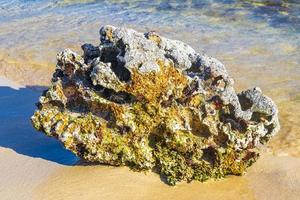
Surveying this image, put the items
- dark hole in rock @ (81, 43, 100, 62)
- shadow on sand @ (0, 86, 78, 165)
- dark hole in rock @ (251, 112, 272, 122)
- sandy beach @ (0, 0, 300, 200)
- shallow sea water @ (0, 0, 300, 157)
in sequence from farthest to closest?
1. shallow sea water @ (0, 0, 300, 157)
2. shadow on sand @ (0, 86, 78, 165)
3. dark hole in rock @ (81, 43, 100, 62)
4. dark hole in rock @ (251, 112, 272, 122)
5. sandy beach @ (0, 0, 300, 200)

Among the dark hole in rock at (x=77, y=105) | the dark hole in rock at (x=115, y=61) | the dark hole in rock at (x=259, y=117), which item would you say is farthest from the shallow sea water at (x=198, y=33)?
the dark hole in rock at (x=77, y=105)

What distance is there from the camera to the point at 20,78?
905 centimetres

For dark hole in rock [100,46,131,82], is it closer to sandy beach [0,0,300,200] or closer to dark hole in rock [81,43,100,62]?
dark hole in rock [81,43,100,62]

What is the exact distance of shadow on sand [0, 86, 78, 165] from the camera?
6062mm

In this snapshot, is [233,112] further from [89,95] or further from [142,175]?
[89,95]

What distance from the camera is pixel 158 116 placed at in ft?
17.6

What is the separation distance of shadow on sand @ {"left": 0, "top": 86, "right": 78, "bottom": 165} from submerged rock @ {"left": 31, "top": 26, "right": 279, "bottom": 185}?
55 centimetres

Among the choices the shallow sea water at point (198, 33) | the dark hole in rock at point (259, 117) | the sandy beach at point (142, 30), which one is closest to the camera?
the sandy beach at point (142, 30)

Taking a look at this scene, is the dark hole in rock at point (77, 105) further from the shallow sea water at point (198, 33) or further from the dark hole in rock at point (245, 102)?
the shallow sea water at point (198, 33)

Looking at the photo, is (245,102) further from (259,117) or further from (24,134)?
(24,134)

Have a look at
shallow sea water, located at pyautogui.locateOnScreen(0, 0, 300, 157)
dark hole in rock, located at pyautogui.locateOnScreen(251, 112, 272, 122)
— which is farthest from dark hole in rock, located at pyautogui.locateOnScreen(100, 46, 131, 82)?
shallow sea water, located at pyautogui.locateOnScreen(0, 0, 300, 157)

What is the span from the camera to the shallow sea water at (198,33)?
8.51 meters

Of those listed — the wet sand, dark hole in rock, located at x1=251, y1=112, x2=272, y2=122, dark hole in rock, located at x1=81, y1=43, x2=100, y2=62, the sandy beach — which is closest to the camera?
the wet sand

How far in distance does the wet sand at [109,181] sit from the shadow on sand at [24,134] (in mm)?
12
